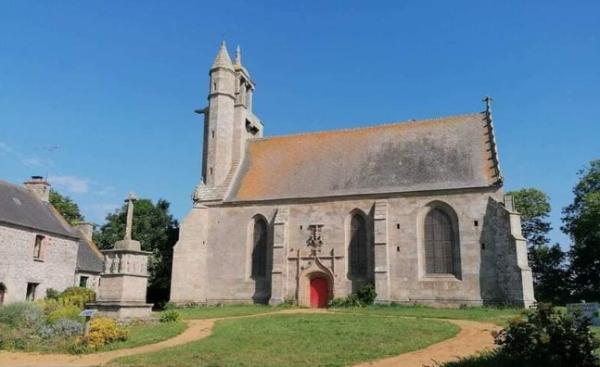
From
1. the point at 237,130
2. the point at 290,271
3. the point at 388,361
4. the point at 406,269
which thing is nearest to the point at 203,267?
the point at 290,271

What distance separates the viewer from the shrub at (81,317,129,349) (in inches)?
504

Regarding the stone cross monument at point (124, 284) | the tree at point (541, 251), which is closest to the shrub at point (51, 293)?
the stone cross monument at point (124, 284)

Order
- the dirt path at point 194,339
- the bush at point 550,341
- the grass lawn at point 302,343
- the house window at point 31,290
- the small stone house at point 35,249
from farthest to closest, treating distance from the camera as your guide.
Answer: the house window at point 31,290
the small stone house at point 35,249
the dirt path at point 194,339
the grass lawn at point 302,343
the bush at point 550,341

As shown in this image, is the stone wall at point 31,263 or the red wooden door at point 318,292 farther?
the red wooden door at point 318,292

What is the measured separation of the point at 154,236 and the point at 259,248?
1063 centimetres

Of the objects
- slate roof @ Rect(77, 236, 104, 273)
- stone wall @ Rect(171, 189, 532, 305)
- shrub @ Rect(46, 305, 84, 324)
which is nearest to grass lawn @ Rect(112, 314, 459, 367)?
shrub @ Rect(46, 305, 84, 324)

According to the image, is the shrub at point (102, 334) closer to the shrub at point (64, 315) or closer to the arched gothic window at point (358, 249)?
the shrub at point (64, 315)

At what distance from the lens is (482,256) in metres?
24.2

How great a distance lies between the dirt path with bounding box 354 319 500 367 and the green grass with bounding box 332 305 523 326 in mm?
3185

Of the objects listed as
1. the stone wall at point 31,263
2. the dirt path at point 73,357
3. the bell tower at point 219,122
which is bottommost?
the dirt path at point 73,357

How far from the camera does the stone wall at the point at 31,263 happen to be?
23828 millimetres

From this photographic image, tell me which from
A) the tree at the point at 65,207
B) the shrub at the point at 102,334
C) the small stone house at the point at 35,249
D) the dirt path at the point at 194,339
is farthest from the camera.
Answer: the tree at the point at 65,207

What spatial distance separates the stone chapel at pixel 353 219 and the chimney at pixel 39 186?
31.3 ft

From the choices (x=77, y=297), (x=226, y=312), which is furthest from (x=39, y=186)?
(x=226, y=312)
